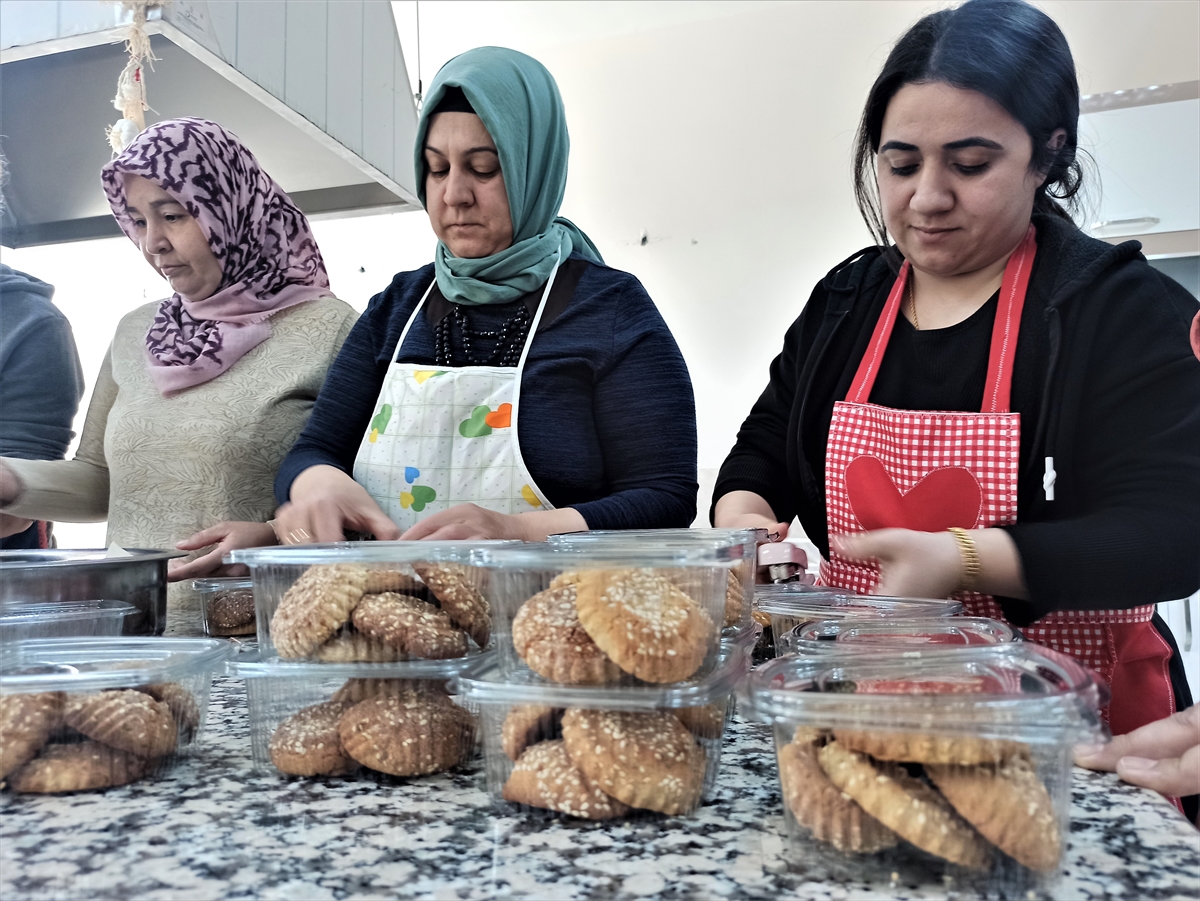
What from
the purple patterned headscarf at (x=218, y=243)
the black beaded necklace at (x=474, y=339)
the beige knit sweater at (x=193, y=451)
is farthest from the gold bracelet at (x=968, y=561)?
the purple patterned headscarf at (x=218, y=243)

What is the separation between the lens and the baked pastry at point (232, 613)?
103cm

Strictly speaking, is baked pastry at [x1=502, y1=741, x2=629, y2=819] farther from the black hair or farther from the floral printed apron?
the black hair

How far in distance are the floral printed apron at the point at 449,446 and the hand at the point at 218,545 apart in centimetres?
18

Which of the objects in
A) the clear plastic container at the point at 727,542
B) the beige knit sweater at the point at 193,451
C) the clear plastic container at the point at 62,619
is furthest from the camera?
the beige knit sweater at the point at 193,451

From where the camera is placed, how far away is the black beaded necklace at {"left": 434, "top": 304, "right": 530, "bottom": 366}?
1341mm

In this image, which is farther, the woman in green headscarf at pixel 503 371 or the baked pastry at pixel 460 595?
the woman in green headscarf at pixel 503 371

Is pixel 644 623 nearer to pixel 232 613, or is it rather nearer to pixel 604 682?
pixel 604 682

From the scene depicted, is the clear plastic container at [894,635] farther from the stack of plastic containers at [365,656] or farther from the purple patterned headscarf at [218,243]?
the purple patterned headscarf at [218,243]

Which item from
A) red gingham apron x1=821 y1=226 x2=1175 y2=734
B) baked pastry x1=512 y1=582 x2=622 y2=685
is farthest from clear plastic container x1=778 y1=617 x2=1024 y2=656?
red gingham apron x1=821 y1=226 x2=1175 y2=734

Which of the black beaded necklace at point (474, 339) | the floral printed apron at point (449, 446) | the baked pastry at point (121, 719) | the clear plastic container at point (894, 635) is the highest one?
the black beaded necklace at point (474, 339)

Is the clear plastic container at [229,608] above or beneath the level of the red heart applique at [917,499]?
beneath

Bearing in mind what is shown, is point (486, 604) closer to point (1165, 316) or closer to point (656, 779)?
point (656, 779)

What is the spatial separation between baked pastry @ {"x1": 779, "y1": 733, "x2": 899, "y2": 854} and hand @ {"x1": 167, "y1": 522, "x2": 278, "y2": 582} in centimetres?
86

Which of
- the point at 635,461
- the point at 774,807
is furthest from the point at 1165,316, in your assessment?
A: the point at 774,807
